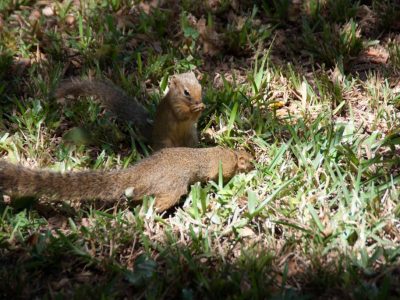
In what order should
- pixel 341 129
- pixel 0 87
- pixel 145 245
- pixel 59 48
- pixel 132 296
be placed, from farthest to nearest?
pixel 59 48 → pixel 0 87 → pixel 341 129 → pixel 145 245 → pixel 132 296

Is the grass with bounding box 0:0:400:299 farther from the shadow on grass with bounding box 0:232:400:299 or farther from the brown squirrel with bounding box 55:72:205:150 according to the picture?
the brown squirrel with bounding box 55:72:205:150

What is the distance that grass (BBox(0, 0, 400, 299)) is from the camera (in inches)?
145

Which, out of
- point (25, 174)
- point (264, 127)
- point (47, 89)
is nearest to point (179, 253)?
point (25, 174)

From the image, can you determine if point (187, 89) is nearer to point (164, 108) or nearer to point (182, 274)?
point (164, 108)

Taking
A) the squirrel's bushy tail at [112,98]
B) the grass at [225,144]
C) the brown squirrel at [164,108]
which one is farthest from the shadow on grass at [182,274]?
the squirrel's bushy tail at [112,98]

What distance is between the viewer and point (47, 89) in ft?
17.5

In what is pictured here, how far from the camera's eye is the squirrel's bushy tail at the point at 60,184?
12.9ft

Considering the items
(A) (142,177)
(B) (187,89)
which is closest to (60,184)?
(A) (142,177)

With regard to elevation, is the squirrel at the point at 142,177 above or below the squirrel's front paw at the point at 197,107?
below

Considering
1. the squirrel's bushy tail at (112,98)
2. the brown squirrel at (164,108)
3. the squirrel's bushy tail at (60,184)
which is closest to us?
the squirrel's bushy tail at (60,184)

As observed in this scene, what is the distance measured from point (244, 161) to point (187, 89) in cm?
64

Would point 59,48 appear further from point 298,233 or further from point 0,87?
point 298,233

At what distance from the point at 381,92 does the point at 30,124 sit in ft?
8.76

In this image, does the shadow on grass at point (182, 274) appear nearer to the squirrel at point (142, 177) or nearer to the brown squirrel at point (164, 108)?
the squirrel at point (142, 177)
